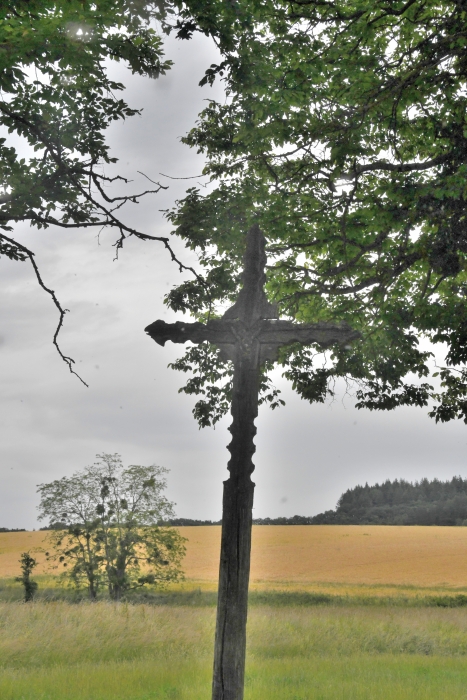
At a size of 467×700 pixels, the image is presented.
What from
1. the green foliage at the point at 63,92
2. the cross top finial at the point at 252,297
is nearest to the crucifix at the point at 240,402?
the cross top finial at the point at 252,297

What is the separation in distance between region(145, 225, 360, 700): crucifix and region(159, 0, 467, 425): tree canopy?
4264 millimetres

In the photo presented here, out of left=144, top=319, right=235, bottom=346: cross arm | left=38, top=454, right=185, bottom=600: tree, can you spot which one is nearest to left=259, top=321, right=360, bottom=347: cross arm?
left=144, top=319, right=235, bottom=346: cross arm

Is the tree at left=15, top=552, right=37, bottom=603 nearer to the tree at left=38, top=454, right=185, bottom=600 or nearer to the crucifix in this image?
the tree at left=38, top=454, right=185, bottom=600

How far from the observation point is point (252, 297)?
6102mm

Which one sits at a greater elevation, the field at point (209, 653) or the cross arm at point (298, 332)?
the cross arm at point (298, 332)

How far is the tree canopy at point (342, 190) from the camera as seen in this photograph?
10320 mm

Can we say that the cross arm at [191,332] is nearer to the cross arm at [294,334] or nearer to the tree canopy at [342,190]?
the cross arm at [294,334]

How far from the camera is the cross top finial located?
239 inches

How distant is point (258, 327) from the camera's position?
6031 mm

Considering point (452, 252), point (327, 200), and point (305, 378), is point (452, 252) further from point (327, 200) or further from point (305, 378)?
point (305, 378)

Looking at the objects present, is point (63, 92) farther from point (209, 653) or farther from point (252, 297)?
point (209, 653)

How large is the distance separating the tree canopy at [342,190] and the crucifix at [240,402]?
14.0 feet

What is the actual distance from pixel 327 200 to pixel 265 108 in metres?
3.14

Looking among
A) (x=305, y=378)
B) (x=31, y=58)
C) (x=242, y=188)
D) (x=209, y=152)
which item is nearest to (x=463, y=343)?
(x=305, y=378)
